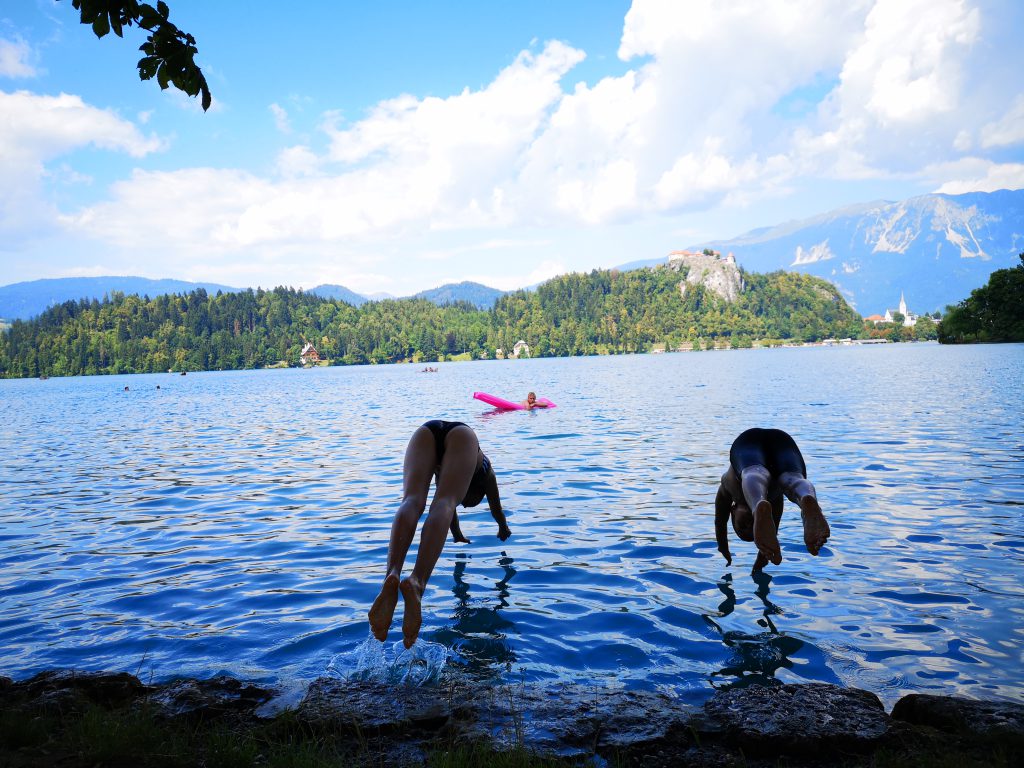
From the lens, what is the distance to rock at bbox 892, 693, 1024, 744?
151 inches

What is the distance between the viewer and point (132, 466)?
64.7 feet

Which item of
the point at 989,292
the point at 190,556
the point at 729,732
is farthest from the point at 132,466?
the point at 989,292

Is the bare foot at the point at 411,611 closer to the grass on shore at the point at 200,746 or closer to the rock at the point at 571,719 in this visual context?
the rock at the point at 571,719

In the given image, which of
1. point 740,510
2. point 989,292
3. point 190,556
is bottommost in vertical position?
point 190,556

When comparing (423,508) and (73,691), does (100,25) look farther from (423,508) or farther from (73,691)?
(73,691)

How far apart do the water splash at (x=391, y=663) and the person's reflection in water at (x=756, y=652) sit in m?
2.29

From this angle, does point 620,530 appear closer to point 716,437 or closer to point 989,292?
point 716,437

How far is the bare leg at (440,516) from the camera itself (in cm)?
489

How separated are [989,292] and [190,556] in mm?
130932

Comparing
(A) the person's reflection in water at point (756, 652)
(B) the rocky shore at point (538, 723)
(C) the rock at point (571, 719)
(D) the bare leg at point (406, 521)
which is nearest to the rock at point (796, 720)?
(B) the rocky shore at point (538, 723)

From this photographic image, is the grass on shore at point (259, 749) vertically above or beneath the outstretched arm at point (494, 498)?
beneath

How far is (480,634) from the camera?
6516 mm

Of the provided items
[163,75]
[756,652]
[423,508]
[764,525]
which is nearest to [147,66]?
[163,75]

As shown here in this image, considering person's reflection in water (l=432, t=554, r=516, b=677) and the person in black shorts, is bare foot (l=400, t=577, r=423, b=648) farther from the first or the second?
the person in black shorts
